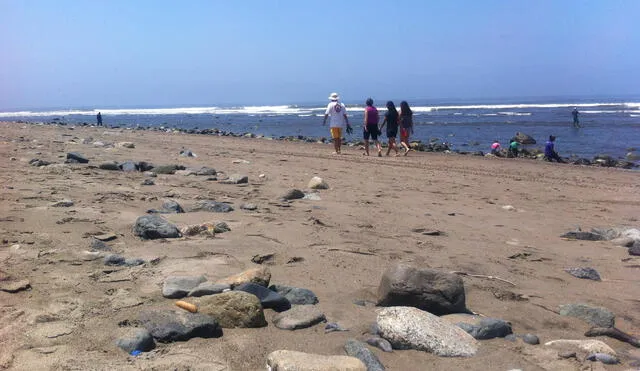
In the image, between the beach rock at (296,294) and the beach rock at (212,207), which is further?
the beach rock at (212,207)

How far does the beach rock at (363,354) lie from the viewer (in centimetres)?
252

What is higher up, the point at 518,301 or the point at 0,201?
the point at 0,201

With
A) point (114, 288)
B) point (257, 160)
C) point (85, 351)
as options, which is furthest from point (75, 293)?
point (257, 160)

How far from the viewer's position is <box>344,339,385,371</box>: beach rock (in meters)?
2.52

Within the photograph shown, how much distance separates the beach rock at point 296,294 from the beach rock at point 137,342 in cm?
94

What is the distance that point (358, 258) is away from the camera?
4395 millimetres

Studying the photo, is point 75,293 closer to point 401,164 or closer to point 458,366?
point 458,366

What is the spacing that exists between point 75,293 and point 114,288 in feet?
0.73

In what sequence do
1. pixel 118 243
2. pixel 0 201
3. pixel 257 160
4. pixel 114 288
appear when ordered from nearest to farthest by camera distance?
pixel 114 288 → pixel 118 243 → pixel 0 201 → pixel 257 160

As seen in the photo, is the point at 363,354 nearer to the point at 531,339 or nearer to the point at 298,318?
the point at 298,318

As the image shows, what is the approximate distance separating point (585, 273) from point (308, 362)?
306 centimetres

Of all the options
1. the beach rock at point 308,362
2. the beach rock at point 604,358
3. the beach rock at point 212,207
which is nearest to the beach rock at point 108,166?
the beach rock at point 212,207

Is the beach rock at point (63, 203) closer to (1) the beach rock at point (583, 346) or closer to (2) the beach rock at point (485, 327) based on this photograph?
(2) the beach rock at point (485, 327)

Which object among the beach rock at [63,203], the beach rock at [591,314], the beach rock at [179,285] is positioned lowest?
the beach rock at [591,314]
